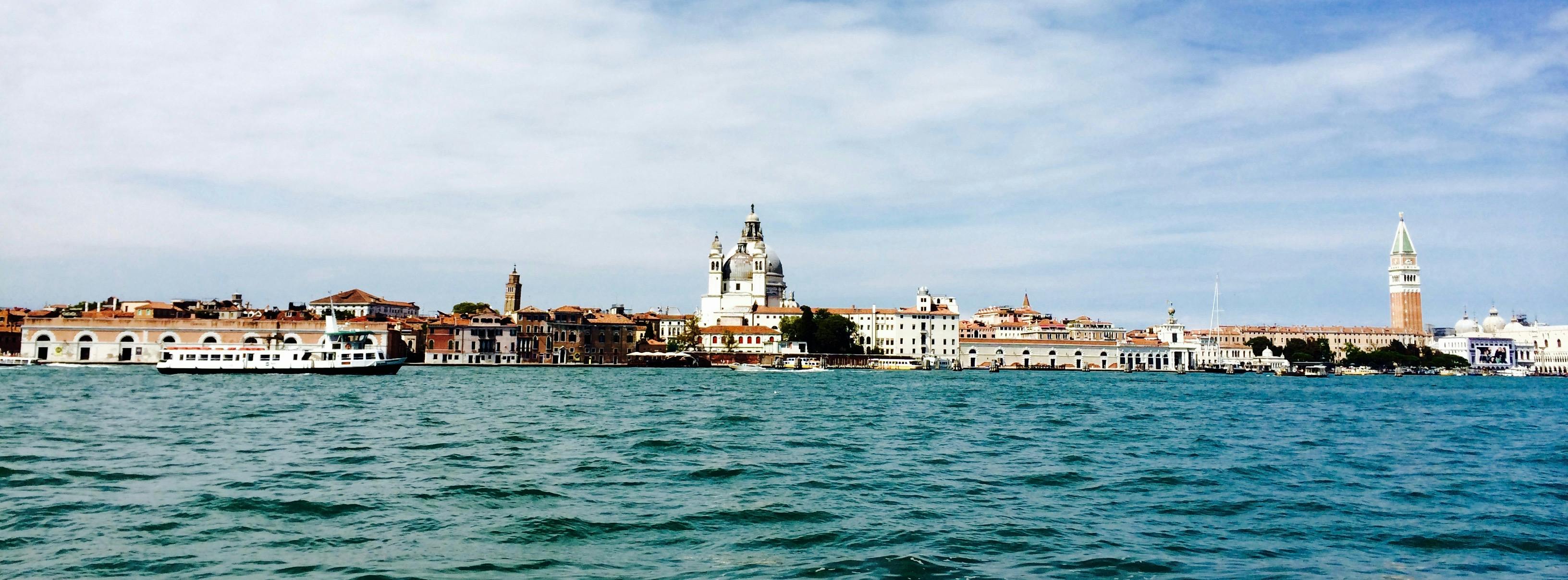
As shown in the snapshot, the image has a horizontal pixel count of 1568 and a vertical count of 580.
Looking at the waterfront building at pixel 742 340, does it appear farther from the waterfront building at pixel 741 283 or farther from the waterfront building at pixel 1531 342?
the waterfront building at pixel 1531 342

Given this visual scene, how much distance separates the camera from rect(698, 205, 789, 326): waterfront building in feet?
313

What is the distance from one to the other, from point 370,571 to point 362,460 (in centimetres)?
637

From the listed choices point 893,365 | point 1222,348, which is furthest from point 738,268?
point 1222,348

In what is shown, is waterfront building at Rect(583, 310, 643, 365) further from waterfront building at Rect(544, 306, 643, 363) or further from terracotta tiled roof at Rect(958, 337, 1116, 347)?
terracotta tiled roof at Rect(958, 337, 1116, 347)

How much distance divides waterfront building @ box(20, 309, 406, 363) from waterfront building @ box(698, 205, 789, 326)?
36172mm

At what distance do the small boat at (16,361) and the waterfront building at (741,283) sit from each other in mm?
48294

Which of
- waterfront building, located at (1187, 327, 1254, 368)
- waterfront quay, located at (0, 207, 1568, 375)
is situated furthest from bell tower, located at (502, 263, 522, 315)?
waterfront building, located at (1187, 327, 1254, 368)

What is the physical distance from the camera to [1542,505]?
35.2ft

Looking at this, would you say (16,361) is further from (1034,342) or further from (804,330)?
(1034,342)

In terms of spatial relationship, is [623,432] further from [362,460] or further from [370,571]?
[370,571]

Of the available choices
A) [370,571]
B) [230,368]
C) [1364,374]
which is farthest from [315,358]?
[1364,374]

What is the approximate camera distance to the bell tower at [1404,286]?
425 ft

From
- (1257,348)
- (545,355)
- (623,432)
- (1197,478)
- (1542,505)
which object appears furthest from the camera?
(1257,348)

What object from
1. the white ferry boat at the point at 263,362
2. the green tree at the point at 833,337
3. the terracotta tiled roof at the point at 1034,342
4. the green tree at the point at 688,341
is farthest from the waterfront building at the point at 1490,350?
the white ferry boat at the point at 263,362
